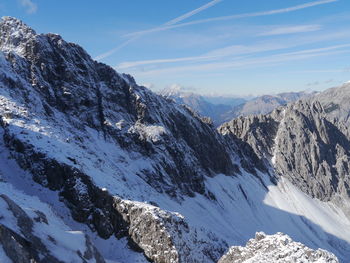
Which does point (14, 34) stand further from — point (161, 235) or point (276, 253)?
point (276, 253)

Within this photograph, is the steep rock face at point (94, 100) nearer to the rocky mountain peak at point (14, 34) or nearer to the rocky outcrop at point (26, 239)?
the rocky mountain peak at point (14, 34)

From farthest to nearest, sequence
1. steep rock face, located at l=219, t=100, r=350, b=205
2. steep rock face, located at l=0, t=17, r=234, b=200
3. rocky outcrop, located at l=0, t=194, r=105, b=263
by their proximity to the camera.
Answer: steep rock face, located at l=219, t=100, r=350, b=205, steep rock face, located at l=0, t=17, r=234, b=200, rocky outcrop, located at l=0, t=194, r=105, b=263

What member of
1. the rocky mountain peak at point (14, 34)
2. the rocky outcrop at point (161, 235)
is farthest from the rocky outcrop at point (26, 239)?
the rocky mountain peak at point (14, 34)

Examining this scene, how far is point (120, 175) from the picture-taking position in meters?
68.1

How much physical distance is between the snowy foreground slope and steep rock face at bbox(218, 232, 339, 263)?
43.6ft

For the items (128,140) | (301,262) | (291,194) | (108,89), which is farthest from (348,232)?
(301,262)

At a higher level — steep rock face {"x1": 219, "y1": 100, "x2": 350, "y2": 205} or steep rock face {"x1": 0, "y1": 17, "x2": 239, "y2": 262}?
steep rock face {"x1": 0, "y1": 17, "x2": 239, "y2": 262}

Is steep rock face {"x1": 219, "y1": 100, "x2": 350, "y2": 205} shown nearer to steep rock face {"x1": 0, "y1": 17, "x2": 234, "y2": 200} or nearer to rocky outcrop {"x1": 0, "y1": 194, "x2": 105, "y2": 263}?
steep rock face {"x1": 0, "y1": 17, "x2": 234, "y2": 200}

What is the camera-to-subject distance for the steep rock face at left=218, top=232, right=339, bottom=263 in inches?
1095

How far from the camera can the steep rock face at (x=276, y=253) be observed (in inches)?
1095

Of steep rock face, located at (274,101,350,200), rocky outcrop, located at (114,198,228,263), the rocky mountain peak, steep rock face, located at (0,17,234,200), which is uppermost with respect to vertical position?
the rocky mountain peak

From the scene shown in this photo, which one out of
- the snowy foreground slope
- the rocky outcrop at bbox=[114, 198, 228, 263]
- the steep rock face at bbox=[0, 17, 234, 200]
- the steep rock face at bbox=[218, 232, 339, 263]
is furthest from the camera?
the steep rock face at bbox=[0, 17, 234, 200]

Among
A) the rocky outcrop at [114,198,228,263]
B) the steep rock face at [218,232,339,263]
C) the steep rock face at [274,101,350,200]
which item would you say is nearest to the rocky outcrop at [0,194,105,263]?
the rocky outcrop at [114,198,228,263]

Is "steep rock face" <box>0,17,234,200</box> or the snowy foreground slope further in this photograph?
"steep rock face" <box>0,17,234,200</box>
